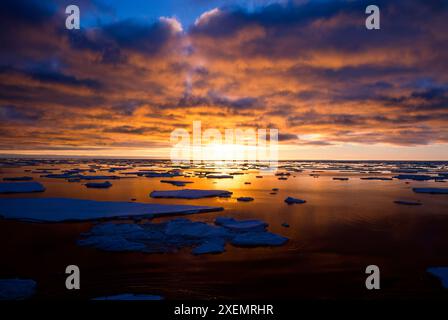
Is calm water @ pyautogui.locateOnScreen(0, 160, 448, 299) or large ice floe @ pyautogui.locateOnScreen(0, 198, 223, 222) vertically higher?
large ice floe @ pyautogui.locateOnScreen(0, 198, 223, 222)

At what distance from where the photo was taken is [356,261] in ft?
30.7

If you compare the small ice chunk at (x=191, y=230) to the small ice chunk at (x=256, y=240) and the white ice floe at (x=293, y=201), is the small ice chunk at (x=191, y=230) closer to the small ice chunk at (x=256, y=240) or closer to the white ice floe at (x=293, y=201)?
the small ice chunk at (x=256, y=240)

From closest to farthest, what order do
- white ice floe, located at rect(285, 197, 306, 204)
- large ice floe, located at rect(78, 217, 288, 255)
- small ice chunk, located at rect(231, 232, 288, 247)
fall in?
large ice floe, located at rect(78, 217, 288, 255)
small ice chunk, located at rect(231, 232, 288, 247)
white ice floe, located at rect(285, 197, 306, 204)

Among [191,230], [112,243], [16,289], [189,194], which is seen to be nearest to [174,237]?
[191,230]

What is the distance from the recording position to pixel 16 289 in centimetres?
662

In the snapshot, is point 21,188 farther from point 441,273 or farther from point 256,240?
point 441,273

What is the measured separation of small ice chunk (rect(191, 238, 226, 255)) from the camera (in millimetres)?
9547

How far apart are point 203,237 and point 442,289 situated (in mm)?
6665

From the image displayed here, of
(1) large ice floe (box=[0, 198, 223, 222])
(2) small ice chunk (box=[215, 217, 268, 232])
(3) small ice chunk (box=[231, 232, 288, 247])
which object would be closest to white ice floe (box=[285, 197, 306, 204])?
(1) large ice floe (box=[0, 198, 223, 222])

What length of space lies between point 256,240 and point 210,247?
172cm

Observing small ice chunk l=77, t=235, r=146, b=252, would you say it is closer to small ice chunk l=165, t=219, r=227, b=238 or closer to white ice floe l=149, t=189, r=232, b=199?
small ice chunk l=165, t=219, r=227, b=238

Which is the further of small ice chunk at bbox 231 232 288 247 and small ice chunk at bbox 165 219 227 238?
small ice chunk at bbox 165 219 227 238
